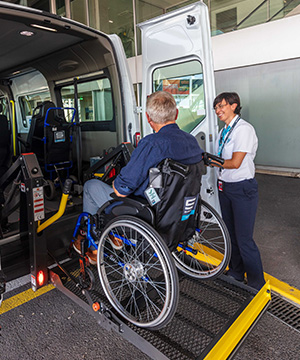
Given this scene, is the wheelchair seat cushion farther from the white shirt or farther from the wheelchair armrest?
the white shirt

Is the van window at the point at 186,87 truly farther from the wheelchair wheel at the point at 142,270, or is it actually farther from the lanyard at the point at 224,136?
the wheelchair wheel at the point at 142,270

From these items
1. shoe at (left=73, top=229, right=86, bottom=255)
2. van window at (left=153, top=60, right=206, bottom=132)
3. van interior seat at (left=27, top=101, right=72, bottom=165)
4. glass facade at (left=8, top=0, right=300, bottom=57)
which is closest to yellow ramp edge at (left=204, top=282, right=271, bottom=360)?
shoe at (left=73, top=229, right=86, bottom=255)

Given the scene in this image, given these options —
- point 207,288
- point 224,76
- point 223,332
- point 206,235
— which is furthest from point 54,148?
point 224,76

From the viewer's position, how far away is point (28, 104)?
6836mm

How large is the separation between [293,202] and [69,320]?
3.98 m

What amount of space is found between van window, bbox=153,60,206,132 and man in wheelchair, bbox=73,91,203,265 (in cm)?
108

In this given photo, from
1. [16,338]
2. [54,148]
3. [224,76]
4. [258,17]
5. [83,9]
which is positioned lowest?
[16,338]

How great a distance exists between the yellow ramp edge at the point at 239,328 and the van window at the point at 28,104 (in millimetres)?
5547

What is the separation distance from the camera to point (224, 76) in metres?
7.58

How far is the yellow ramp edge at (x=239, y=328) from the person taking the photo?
161 centimetres

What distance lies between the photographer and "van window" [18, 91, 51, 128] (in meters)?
6.29

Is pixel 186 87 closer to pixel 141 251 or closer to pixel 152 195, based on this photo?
pixel 152 195

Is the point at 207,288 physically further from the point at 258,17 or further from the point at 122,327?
the point at 258,17

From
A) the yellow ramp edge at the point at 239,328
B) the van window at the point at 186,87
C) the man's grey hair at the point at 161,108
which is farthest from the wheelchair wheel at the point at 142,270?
the van window at the point at 186,87
